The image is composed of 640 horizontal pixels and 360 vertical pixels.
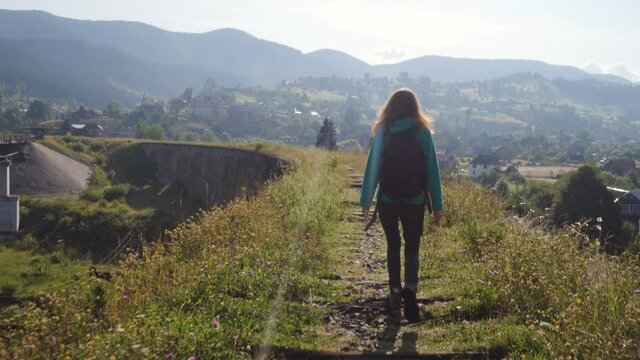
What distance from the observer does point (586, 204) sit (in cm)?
935

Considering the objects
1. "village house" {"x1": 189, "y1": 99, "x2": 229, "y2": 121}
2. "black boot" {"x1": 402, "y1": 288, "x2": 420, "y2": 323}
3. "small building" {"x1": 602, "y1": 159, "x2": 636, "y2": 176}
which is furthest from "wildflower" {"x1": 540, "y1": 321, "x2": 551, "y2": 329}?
"village house" {"x1": 189, "y1": 99, "x2": 229, "y2": 121}

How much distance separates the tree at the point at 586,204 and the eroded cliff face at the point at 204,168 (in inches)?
530

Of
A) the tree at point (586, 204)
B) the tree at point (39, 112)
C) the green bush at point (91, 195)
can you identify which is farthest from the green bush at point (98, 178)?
the tree at point (39, 112)

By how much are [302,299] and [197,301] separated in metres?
0.96

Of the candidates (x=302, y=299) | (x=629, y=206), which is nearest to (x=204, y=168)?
(x=629, y=206)

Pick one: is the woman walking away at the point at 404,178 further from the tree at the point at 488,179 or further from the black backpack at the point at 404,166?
the tree at the point at 488,179

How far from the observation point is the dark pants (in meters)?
4.47

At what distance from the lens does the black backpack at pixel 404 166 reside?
173 inches

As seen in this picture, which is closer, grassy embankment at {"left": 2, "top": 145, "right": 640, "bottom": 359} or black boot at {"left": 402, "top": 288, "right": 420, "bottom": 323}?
grassy embankment at {"left": 2, "top": 145, "right": 640, "bottom": 359}

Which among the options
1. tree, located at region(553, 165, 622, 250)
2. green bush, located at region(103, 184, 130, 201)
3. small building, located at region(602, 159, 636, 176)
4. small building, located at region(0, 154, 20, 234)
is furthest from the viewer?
green bush, located at region(103, 184, 130, 201)

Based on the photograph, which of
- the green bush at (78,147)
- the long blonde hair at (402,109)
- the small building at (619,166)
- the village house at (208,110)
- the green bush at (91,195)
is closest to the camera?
the long blonde hair at (402,109)

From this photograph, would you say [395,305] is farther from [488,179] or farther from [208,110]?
[208,110]

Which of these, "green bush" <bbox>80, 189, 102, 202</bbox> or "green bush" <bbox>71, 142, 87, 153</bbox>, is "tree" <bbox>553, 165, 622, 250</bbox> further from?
"green bush" <bbox>71, 142, 87, 153</bbox>

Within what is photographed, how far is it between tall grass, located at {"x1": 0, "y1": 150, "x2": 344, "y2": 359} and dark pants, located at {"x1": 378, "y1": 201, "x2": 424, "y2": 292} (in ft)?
2.35
